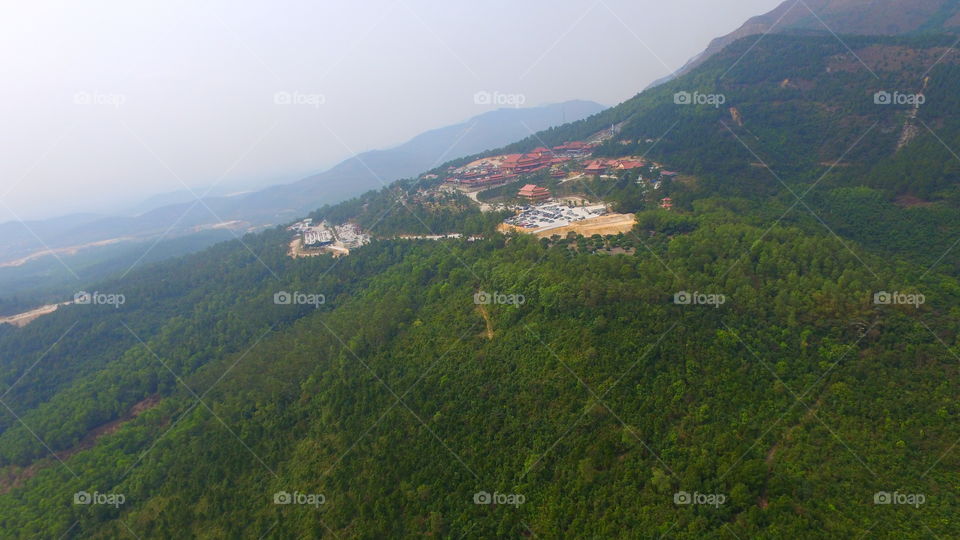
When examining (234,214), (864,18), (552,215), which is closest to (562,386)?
(552,215)

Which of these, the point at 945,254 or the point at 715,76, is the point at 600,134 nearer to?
the point at 715,76

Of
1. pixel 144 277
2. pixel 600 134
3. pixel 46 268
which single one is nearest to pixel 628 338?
pixel 600 134

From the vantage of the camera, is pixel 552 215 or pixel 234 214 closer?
pixel 552 215

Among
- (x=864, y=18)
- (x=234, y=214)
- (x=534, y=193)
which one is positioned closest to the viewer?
(x=534, y=193)

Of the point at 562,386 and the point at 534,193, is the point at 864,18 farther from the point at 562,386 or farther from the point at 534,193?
the point at 562,386

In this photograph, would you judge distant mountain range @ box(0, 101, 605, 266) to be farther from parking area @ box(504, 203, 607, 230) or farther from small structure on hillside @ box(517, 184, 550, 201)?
parking area @ box(504, 203, 607, 230)

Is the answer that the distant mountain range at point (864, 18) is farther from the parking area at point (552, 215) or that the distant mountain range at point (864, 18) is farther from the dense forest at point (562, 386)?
the parking area at point (552, 215)
